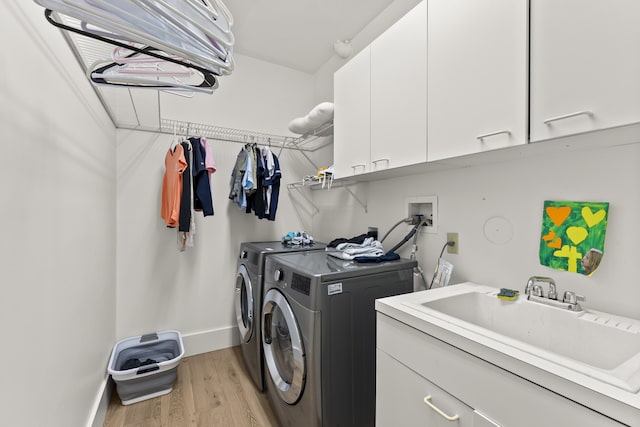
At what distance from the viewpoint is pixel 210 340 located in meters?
2.46

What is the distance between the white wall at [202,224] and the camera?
2164mm

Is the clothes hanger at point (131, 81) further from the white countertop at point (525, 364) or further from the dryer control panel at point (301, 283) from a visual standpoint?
the white countertop at point (525, 364)

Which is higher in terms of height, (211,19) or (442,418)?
(211,19)

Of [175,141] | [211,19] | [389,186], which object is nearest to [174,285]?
[175,141]

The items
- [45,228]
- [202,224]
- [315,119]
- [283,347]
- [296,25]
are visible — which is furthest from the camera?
[202,224]

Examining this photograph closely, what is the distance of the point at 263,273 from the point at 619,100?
1713 mm

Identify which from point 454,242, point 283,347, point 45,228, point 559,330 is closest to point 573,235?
point 559,330

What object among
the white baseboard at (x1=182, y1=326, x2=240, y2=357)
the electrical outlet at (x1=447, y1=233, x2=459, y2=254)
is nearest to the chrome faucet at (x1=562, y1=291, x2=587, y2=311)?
the electrical outlet at (x1=447, y1=233, x2=459, y2=254)

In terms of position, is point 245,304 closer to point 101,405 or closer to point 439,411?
point 101,405

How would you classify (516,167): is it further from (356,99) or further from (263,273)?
(263,273)

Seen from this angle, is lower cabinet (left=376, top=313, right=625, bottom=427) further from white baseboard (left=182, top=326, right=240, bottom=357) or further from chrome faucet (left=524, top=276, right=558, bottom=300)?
white baseboard (left=182, top=326, right=240, bottom=357)

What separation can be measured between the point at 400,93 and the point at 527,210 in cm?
78

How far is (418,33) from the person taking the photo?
1231 millimetres

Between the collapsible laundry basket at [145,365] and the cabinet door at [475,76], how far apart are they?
2155mm
